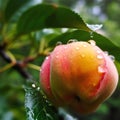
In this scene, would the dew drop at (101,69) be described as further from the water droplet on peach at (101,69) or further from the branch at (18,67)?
the branch at (18,67)

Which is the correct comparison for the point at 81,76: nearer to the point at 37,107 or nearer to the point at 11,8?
the point at 37,107

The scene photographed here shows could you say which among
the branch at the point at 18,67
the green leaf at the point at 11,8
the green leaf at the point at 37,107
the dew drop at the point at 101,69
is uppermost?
the dew drop at the point at 101,69

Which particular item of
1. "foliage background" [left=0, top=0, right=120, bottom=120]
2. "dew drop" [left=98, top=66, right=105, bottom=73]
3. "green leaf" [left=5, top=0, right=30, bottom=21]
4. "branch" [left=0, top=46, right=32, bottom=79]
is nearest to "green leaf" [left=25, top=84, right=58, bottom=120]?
"foliage background" [left=0, top=0, right=120, bottom=120]

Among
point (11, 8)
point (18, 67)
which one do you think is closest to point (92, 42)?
point (18, 67)

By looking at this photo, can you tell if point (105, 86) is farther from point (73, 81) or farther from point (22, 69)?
point (22, 69)

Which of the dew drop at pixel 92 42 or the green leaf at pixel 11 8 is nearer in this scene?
the dew drop at pixel 92 42

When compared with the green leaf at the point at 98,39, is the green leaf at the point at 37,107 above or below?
below

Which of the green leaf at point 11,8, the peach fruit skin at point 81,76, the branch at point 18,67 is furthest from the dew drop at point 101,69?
the green leaf at point 11,8
